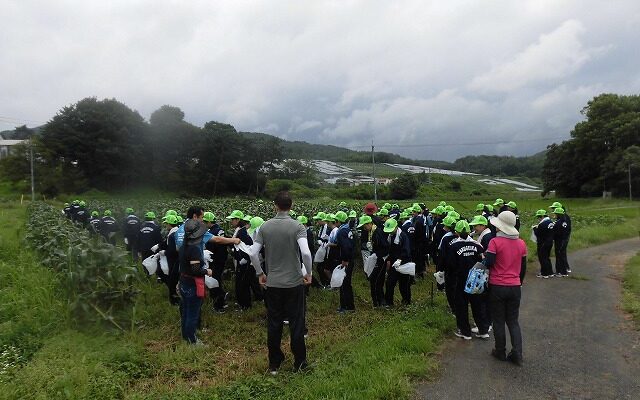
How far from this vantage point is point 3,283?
29.5ft

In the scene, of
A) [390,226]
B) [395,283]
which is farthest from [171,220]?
[395,283]

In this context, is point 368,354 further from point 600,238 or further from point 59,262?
point 600,238

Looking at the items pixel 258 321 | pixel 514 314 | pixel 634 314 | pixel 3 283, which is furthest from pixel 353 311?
pixel 3 283

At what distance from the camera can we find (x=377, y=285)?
28.3 feet

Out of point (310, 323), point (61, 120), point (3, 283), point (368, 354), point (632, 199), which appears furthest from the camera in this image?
point (61, 120)

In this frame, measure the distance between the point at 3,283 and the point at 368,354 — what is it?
7.91m

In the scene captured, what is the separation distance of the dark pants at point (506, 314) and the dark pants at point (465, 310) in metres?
0.89

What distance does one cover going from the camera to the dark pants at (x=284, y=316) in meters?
5.38

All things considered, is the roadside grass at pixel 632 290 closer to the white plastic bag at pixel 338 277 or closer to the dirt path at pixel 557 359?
the dirt path at pixel 557 359

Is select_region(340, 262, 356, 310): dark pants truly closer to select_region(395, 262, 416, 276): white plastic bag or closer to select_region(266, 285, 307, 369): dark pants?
select_region(395, 262, 416, 276): white plastic bag

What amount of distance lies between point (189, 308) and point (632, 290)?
9.83 m

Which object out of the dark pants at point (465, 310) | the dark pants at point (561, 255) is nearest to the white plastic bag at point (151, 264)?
the dark pants at point (465, 310)

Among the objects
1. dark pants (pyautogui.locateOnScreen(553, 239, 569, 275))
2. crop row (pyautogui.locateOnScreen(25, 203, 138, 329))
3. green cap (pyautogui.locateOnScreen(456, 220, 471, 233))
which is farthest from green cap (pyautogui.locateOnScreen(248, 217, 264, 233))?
dark pants (pyautogui.locateOnScreen(553, 239, 569, 275))

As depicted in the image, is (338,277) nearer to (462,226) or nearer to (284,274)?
(462,226)
